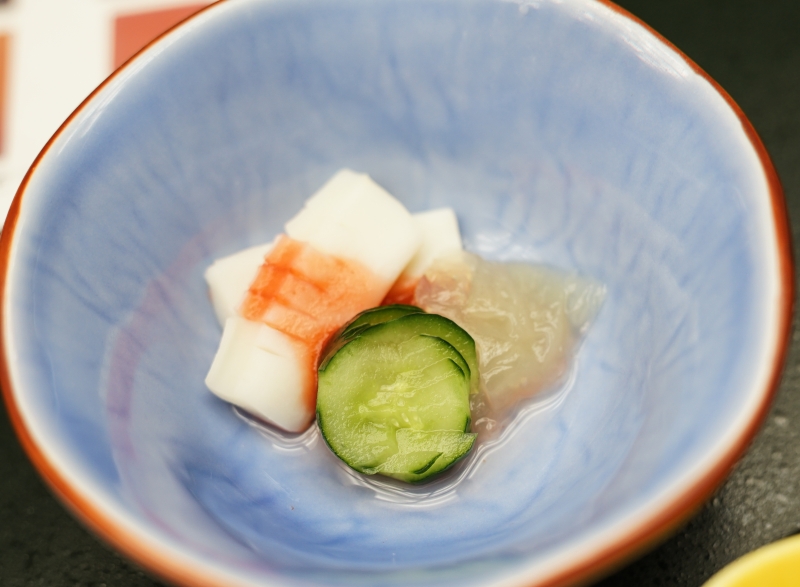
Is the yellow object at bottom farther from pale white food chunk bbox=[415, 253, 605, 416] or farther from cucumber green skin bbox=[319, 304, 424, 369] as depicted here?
cucumber green skin bbox=[319, 304, 424, 369]

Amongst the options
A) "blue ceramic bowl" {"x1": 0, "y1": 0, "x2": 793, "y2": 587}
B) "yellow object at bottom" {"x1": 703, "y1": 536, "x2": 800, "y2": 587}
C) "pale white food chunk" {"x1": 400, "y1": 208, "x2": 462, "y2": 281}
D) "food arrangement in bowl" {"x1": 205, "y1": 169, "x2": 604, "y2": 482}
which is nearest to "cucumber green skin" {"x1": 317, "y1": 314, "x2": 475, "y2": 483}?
"food arrangement in bowl" {"x1": 205, "y1": 169, "x2": 604, "y2": 482}

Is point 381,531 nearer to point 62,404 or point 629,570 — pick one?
point 629,570

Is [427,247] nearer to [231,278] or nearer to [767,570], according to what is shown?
[231,278]

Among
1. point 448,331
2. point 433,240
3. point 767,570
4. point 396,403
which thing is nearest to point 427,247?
point 433,240

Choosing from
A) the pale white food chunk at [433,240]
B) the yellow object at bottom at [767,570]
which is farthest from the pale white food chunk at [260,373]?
the yellow object at bottom at [767,570]

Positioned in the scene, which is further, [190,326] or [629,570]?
[190,326]

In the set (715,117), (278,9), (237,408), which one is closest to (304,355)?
(237,408)
